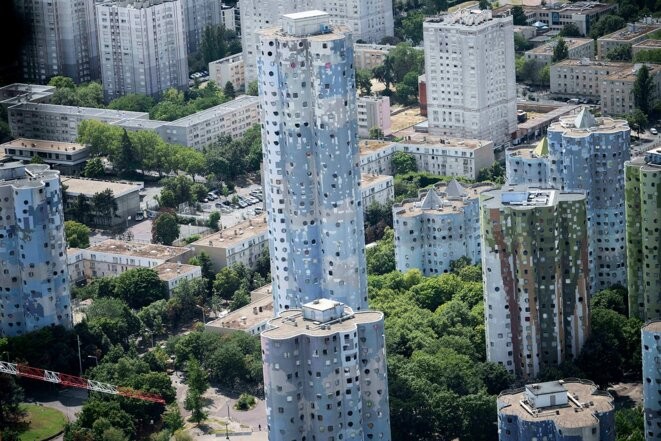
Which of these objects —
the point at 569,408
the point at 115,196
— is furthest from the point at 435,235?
the point at 569,408

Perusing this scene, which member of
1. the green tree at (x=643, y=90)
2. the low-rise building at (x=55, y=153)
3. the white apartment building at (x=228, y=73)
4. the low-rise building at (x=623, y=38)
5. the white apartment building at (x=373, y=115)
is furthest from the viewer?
the low-rise building at (x=623, y=38)

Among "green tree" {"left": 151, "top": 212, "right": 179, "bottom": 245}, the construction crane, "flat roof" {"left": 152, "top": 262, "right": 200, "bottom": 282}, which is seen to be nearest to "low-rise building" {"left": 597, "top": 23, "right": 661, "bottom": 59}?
"green tree" {"left": 151, "top": 212, "right": 179, "bottom": 245}

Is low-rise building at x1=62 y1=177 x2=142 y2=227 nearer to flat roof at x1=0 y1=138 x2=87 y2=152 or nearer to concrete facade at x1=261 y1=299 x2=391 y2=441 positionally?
flat roof at x1=0 y1=138 x2=87 y2=152

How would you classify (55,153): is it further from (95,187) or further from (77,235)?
(77,235)

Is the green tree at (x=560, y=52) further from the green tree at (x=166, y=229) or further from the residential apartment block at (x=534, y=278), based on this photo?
the residential apartment block at (x=534, y=278)

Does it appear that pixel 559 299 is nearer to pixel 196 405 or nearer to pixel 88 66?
pixel 196 405

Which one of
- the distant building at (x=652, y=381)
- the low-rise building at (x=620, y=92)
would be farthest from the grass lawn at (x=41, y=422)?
the low-rise building at (x=620, y=92)

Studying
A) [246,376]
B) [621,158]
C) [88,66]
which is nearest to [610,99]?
[621,158]

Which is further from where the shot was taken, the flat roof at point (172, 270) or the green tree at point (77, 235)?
the green tree at point (77, 235)
